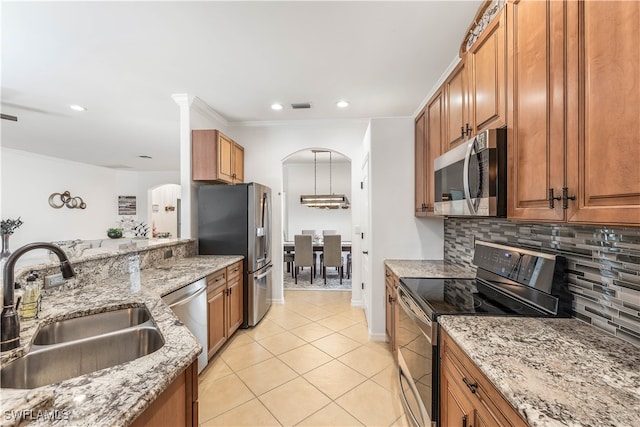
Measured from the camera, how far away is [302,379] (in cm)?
222

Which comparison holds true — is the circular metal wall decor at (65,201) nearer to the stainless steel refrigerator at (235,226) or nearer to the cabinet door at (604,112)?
the stainless steel refrigerator at (235,226)

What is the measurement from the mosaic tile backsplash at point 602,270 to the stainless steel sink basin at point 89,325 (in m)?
2.03

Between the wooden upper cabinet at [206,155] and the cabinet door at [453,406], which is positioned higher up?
the wooden upper cabinet at [206,155]

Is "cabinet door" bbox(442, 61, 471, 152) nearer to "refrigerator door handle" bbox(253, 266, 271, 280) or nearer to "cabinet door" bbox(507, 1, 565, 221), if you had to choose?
"cabinet door" bbox(507, 1, 565, 221)

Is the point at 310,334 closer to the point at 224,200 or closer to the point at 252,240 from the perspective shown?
the point at 252,240

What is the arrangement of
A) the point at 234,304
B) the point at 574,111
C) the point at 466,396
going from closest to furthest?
the point at 574,111, the point at 466,396, the point at 234,304

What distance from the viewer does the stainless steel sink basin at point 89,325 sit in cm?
124

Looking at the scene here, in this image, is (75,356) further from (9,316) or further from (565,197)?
(565,197)

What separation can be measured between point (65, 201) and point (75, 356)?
7.14 metres

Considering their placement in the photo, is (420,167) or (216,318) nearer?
(216,318)

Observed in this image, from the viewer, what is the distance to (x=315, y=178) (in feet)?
23.8

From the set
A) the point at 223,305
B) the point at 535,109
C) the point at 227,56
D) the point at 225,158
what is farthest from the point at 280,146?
the point at 535,109

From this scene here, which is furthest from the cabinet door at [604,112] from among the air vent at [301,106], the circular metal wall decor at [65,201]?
the circular metal wall decor at [65,201]

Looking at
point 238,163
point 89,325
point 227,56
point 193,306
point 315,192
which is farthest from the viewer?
point 315,192
